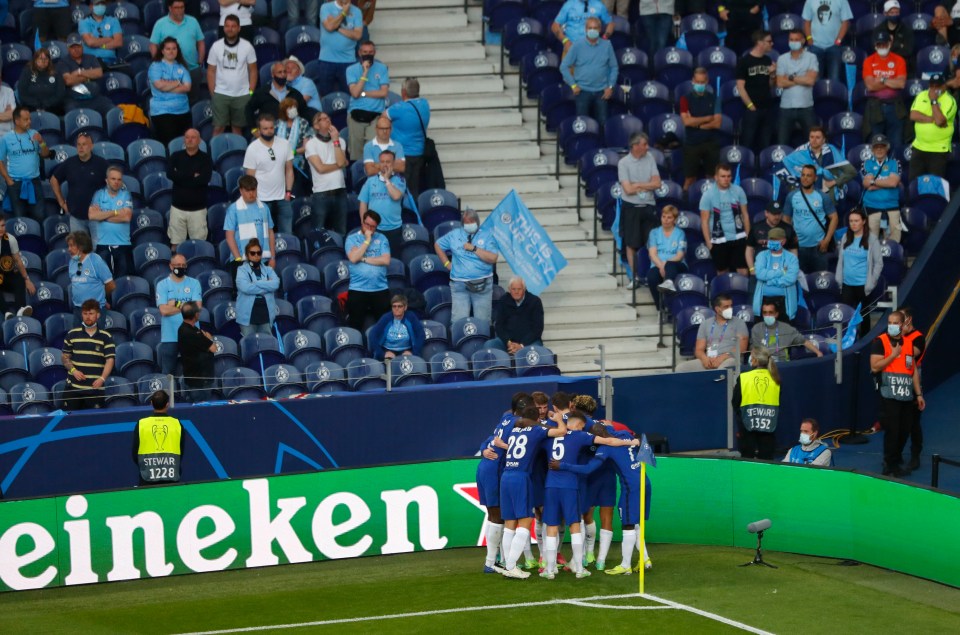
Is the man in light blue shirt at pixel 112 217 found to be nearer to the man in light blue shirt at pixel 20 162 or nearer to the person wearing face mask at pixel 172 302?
the man in light blue shirt at pixel 20 162

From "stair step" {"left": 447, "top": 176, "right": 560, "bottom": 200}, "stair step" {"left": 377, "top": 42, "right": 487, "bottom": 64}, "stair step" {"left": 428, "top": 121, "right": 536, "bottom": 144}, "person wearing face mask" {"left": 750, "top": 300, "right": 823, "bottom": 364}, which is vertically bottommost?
"person wearing face mask" {"left": 750, "top": 300, "right": 823, "bottom": 364}

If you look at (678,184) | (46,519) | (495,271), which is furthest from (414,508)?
(678,184)

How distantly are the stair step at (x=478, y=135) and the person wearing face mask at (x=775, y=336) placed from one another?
4.99 metres

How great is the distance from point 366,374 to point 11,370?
401cm

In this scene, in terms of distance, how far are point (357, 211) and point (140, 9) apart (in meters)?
5.10

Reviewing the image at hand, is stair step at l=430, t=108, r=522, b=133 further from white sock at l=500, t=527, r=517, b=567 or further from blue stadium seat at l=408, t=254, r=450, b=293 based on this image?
white sock at l=500, t=527, r=517, b=567

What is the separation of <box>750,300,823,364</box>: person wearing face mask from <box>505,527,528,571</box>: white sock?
528cm

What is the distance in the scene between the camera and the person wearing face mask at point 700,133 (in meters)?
23.4

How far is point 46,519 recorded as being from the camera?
16.6 m

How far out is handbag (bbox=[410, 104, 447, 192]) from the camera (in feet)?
75.3

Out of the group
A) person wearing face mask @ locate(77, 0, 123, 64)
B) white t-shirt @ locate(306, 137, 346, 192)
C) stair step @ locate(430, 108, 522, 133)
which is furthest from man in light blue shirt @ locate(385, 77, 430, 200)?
person wearing face mask @ locate(77, 0, 123, 64)

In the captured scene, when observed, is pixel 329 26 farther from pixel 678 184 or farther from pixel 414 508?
pixel 414 508

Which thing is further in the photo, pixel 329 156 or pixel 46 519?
pixel 329 156

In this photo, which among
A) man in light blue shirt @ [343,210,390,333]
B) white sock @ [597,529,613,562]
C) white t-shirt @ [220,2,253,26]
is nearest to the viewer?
white sock @ [597,529,613,562]
